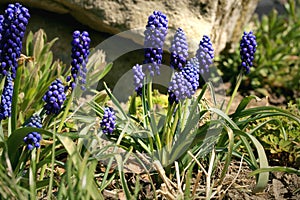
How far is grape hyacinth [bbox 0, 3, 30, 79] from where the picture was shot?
106 inches

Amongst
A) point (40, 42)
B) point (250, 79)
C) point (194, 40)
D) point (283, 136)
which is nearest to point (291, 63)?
point (250, 79)

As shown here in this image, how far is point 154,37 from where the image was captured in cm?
303

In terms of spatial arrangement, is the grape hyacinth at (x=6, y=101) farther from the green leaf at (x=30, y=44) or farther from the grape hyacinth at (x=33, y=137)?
the green leaf at (x=30, y=44)

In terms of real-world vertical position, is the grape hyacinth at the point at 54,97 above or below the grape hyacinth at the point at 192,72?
below

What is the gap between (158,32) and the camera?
303 cm

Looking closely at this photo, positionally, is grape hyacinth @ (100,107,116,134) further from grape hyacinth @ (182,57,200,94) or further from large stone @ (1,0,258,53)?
large stone @ (1,0,258,53)

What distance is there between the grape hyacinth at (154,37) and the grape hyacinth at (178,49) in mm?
68

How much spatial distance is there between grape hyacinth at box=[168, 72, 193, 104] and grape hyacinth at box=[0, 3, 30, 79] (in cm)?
81

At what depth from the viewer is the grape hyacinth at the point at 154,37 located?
304cm

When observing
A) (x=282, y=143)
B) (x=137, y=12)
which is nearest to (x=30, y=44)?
(x=137, y=12)

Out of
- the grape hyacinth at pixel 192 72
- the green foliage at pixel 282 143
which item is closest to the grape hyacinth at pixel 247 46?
the grape hyacinth at pixel 192 72

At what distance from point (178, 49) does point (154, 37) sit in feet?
0.50

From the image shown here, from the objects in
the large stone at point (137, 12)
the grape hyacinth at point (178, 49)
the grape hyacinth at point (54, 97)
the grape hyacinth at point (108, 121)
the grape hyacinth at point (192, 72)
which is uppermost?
the large stone at point (137, 12)

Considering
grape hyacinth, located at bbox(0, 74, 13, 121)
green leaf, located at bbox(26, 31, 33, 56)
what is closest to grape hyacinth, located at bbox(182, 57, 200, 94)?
grape hyacinth, located at bbox(0, 74, 13, 121)
